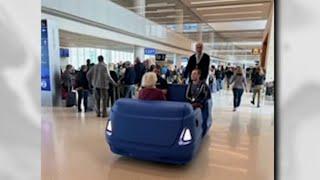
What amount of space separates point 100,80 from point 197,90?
2360 millimetres

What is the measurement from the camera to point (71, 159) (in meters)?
2.97

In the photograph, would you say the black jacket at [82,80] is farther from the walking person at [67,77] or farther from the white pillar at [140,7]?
the white pillar at [140,7]

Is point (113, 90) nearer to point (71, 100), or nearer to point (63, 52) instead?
point (71, 100)

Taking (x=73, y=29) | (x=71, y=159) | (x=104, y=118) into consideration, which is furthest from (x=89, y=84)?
(x=71, y=159)

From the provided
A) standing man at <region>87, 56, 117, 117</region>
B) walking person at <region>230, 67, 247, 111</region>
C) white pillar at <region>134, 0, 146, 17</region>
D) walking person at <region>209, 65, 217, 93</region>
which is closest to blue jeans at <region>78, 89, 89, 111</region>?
standing man at <region>87, 56, 117, 117</region>

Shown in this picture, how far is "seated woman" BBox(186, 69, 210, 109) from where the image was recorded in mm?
3871

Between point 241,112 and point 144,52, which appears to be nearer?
point 241,112

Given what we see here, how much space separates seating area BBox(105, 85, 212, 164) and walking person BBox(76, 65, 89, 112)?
104 inches

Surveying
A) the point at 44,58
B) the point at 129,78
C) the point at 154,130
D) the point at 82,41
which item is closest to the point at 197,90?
the point at 154,130

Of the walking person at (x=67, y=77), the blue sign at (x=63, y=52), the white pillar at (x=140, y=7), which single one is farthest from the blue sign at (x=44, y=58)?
the white pillar at (x=140, y=7)

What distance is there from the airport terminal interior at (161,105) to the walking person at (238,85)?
30 mm

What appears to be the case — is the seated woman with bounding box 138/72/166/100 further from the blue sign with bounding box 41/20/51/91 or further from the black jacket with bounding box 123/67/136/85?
the black jacket with bounding box 123/67/136/85
